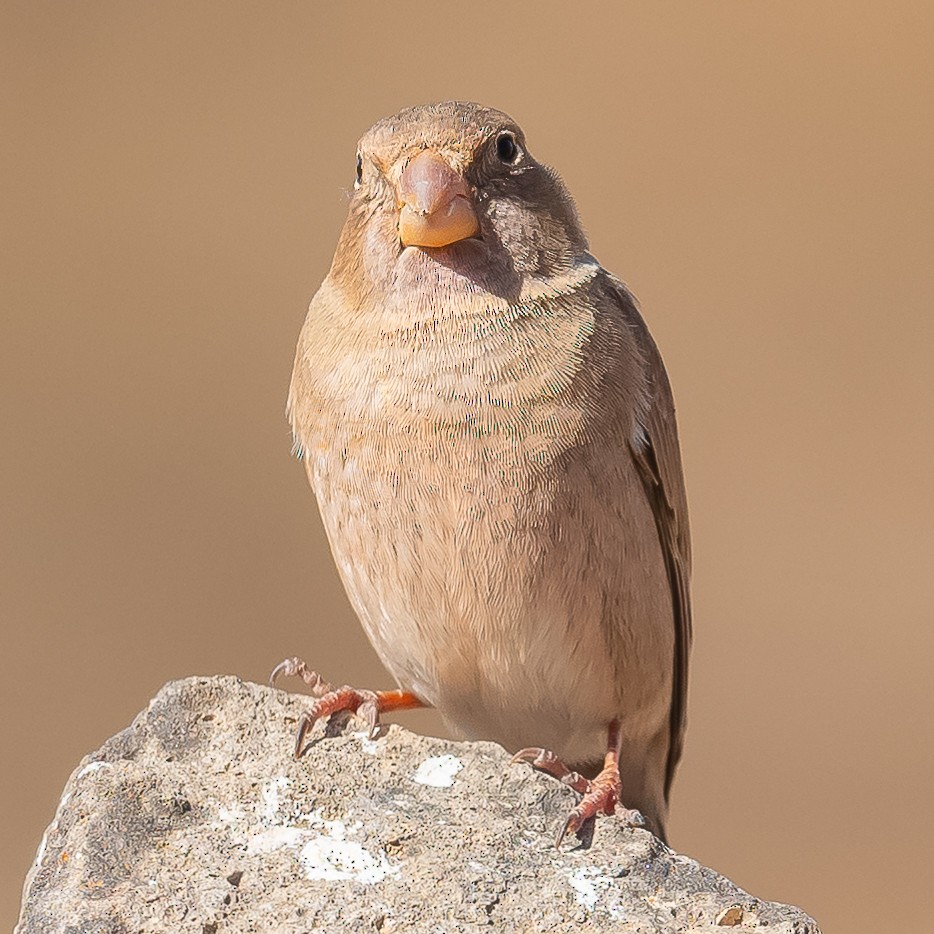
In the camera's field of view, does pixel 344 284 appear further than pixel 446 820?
Yes

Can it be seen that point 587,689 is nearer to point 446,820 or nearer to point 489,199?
point 446,820

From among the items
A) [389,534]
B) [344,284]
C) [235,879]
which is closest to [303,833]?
[235,879]

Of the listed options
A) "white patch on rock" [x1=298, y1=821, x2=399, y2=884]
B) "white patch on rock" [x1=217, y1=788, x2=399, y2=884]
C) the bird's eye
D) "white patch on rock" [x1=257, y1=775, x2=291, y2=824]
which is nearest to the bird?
the bird's eye

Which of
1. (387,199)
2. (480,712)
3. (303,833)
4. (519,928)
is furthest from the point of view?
(480,712)

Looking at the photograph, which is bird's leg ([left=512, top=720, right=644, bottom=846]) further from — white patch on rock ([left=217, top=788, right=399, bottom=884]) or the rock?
white patch on rock ([left=217, top=788, right=399, bottom=884])

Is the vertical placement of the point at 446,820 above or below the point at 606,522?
below

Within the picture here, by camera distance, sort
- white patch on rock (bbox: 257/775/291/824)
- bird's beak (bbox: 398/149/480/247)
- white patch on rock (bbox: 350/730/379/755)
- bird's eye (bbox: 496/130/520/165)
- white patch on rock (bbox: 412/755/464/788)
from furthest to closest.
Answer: bird's eye (bbox: 496/130/520/165) < bird's beak (bbox: 398/149/480/247) < white patch on rock (bbox: 350/730/379/755) < white patch on rock (bbox: 412/755/464/788) < white patch on rock (bbox: 257/775/291/824)
